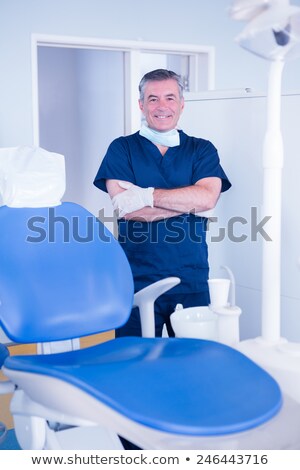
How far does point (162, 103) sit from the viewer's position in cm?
185

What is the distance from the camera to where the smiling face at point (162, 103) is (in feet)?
6.07

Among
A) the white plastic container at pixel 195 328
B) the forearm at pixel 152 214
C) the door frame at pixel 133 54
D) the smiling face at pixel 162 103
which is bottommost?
the white plastic container at pixel 195 328

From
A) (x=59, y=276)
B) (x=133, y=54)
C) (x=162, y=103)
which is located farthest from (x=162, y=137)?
(x=133, y=54)

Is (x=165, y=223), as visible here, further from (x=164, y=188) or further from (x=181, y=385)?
(x=181, y=385)

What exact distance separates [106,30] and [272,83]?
8.40ft

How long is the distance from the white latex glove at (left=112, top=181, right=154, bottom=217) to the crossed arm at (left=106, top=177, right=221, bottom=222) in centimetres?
2

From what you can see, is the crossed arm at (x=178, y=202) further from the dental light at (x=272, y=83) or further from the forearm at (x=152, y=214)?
the dental light at (x=272, y=83)

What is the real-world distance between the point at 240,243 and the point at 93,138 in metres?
2.56

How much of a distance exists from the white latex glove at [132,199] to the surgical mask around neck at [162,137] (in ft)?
0.63

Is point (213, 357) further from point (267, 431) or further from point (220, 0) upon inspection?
point (220, 0)

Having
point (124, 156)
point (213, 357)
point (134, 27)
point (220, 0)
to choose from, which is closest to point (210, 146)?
point (124, 156)

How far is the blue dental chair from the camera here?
2.94ft

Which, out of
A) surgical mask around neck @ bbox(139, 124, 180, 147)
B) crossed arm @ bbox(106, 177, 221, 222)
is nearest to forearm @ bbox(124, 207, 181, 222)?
crossed arm @ bbox(106, 177, 221, 222)

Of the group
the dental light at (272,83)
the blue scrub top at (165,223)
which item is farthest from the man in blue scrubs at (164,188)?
the dental light at (272,83)
